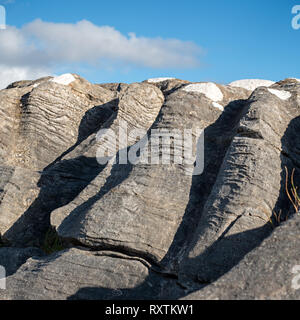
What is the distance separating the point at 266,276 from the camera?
16.9 ft

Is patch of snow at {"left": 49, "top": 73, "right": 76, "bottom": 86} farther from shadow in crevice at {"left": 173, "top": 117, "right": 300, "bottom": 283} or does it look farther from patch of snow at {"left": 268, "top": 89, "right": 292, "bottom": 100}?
shadow in crevice at {"left": 173, "top": 117, "right": 300, "bottom": 283}

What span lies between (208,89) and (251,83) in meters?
2.31

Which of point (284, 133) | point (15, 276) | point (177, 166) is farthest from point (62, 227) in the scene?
point (284, 133)

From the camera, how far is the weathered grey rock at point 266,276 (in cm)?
498

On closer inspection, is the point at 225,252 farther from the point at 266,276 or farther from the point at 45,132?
the point at 45,132

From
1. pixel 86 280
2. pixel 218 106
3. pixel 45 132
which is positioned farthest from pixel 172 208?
pixel 45 132

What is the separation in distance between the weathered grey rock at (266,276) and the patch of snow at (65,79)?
10.8 m

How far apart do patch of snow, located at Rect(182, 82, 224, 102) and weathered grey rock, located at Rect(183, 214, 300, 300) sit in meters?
5.13

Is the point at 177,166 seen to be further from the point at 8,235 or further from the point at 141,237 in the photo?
the point at 8,235

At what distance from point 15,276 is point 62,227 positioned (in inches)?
56.9

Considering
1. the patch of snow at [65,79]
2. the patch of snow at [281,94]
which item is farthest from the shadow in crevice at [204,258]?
the patch of snow at [65,79]

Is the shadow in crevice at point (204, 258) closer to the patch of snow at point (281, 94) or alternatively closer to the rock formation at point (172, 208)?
the rock formation at point (172, 208)

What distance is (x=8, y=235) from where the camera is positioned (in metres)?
10.0

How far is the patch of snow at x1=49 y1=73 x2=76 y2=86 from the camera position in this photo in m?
14.4
